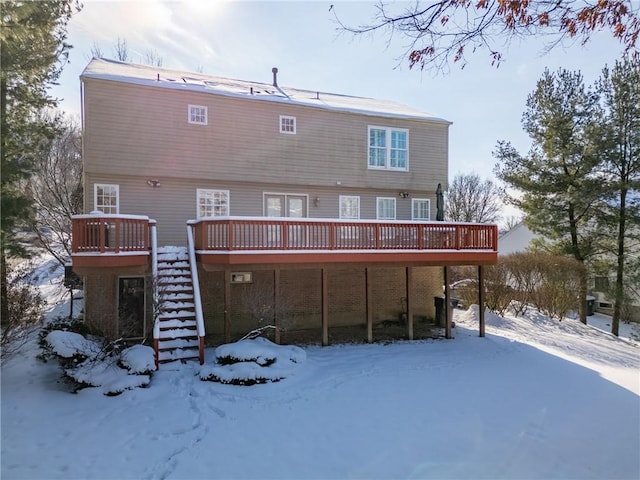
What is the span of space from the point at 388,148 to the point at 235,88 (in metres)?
5.78

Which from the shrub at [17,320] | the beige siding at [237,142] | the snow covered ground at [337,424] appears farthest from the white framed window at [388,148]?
the shrub at [17,320]

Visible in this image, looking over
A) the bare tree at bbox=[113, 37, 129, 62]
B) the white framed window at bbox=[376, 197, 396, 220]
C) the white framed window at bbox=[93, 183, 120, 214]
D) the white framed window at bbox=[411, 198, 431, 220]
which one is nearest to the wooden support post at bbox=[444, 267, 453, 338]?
the white framed window at bbox=[411, 198, 431, 220]

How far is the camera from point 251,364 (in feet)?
26.3

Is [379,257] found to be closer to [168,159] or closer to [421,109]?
[168,159]

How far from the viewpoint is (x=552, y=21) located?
4.31m

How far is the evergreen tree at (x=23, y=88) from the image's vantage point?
6883 millimetres

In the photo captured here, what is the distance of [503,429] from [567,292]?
46.9 feet

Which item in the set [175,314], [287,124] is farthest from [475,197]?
[175,314]

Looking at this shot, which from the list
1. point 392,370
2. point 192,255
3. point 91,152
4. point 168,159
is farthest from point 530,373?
A: point 91,152

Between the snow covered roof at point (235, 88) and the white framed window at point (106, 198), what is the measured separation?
117 inches

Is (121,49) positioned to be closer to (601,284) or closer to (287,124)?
(287,124)

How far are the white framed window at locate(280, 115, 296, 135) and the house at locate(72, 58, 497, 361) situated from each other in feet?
0.15

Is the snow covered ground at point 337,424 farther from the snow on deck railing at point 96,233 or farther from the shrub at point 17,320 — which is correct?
the snow on deck railing at point 96,233

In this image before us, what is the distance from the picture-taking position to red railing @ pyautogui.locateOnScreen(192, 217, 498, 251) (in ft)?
31.0
